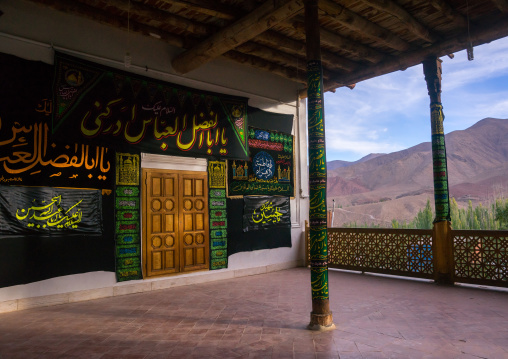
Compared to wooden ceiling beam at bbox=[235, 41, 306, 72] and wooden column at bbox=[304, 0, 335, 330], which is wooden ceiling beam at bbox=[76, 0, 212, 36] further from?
wooden column at bbox=[304, 0, 335, 330]

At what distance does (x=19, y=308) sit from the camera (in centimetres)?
429

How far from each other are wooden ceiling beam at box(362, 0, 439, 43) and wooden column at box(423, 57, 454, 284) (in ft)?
2.00

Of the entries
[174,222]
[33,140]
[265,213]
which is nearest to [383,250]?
[265,213]

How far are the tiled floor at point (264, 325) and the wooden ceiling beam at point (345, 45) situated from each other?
372 centimetres

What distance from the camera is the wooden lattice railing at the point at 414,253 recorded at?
5184 millimetres

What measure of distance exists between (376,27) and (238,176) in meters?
3.26

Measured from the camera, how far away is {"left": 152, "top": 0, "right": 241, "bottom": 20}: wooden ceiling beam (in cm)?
445

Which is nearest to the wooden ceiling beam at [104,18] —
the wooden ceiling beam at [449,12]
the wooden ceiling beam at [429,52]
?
the wooden ceiling beam at [429,52]

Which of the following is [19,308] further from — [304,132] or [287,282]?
[304,132]

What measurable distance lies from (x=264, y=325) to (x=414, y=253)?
11.0ft

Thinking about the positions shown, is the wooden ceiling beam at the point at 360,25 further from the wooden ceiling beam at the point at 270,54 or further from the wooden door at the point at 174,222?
the wooden door at the point at 174,222

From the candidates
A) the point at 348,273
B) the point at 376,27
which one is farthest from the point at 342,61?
the point at 348,273

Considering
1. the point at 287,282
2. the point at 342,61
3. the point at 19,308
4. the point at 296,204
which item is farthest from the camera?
the point at 296,204

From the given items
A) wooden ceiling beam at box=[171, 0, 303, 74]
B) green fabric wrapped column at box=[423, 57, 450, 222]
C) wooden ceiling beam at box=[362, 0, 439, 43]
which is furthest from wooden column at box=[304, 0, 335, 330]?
green fabric wrapped column at box=[423, 57, 450, 222]
